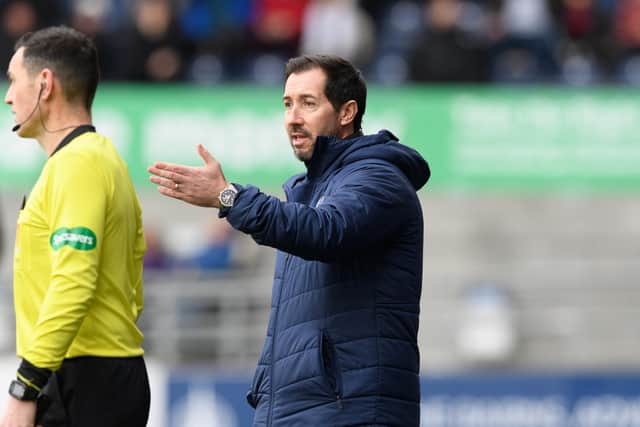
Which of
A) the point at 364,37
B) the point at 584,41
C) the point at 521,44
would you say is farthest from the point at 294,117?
the point at 584,41

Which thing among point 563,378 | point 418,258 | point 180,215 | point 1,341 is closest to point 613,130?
point 563,378

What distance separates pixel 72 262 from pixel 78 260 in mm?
20

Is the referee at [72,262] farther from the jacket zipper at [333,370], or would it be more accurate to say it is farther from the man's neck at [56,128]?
the jacket zipper at [333,370]

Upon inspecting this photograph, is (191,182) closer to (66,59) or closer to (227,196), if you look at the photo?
(227,196)

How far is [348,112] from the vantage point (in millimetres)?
4707

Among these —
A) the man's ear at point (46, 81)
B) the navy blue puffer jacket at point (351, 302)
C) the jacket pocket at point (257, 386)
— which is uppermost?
the man's ear at point (46, 81)

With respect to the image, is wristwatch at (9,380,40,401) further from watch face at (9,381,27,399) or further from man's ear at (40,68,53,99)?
man's ear at (40,68,53,99)

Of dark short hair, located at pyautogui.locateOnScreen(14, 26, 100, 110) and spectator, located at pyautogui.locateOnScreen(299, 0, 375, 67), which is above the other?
spectator, located at pyautogui.locateOnScreen(299, 0, 375, 67)

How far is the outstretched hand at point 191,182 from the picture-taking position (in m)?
4.16

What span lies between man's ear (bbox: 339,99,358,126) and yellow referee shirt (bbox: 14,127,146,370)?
0.78 m

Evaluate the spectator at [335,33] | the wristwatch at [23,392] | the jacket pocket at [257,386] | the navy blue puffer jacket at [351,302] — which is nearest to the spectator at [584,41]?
the spectator at [335,33]

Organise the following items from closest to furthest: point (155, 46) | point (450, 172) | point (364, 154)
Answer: point (364, 154)
point (450, 172)
point (155, 46)

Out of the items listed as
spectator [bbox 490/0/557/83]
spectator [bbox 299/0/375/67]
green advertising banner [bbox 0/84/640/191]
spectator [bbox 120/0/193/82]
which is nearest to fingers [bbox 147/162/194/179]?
green advertising banner [bbox 0/84/640/191]

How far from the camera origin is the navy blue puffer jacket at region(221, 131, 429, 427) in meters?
4.32
